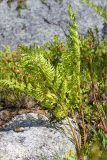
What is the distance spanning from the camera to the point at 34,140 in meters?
3.34

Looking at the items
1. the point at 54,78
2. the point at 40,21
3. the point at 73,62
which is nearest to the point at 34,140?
the point at 54,78

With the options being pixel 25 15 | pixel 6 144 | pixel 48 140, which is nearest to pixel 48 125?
pixel 48 140

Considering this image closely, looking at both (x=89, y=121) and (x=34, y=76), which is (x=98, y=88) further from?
(x=34, y=76)

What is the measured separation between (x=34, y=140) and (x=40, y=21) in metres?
3.20

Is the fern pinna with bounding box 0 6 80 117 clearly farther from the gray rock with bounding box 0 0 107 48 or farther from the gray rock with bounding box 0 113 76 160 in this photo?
the gray rock with bounding box 0 0 107 48

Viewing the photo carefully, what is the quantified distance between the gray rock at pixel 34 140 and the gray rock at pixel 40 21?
2576mm

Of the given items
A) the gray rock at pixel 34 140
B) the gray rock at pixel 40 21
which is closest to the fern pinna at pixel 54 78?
the gray rock at pixel 34 140

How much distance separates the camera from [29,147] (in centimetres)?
326

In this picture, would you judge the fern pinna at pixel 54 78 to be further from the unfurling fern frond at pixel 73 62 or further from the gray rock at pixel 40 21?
the gray rock at pixel 40 21

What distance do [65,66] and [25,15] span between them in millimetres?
2972

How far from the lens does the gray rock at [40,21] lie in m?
6.01

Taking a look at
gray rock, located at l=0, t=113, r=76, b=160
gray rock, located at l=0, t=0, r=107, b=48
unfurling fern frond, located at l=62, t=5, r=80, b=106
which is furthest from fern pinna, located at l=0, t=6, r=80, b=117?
gray rock, located at l=0, t=0, r=107, b=48

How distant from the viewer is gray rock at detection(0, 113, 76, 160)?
3.17m

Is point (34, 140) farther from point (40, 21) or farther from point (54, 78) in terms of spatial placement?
point (40, 21)
